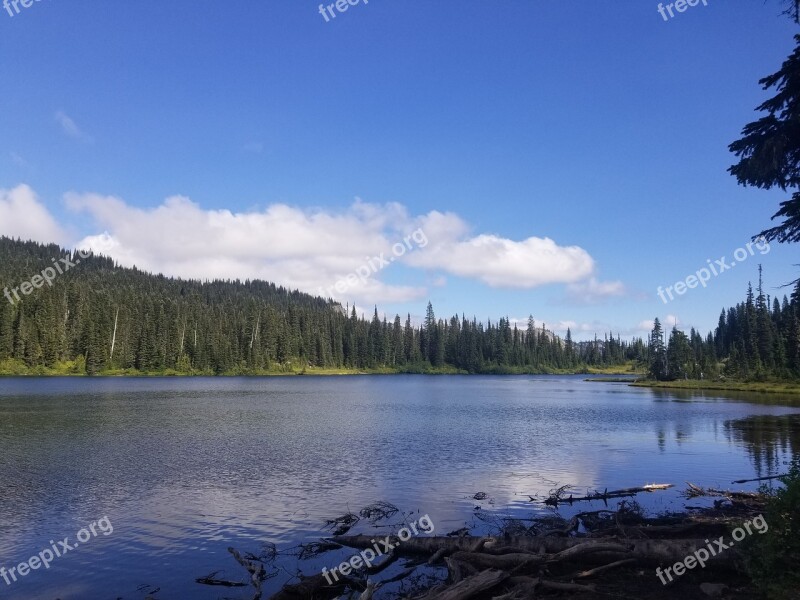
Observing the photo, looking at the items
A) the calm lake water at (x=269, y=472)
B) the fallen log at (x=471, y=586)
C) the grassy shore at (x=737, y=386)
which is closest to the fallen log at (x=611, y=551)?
the fallen log at (x=471, y=586)

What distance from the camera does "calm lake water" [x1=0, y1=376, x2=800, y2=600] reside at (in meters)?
18.8

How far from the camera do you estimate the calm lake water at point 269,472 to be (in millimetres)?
18750

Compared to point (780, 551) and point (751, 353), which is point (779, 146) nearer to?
point (780, 551)

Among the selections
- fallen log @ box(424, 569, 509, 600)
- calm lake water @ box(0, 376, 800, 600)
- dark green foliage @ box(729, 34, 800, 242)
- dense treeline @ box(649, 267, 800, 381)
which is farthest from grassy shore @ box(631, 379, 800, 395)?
fallen log @ box(424, 569, 509, 600)

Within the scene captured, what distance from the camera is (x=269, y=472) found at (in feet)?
107

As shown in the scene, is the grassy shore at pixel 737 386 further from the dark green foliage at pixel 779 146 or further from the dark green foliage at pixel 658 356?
the dark green foliage at pixel 779 146

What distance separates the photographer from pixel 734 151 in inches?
656

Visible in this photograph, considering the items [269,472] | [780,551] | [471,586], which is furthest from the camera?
[269,472]

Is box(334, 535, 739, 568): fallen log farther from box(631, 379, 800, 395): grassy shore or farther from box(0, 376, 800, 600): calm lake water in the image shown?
box(631, 379, 800, 395): grassy shore

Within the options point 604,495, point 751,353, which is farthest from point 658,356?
point 604,495

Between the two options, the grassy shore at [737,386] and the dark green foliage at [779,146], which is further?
the grassy shore at [737,386]

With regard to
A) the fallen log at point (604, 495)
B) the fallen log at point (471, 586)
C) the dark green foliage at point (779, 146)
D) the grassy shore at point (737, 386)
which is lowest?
the fallen log at point (604, 495)

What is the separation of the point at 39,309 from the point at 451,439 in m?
166

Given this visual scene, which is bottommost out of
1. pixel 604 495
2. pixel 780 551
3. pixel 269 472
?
pixel 269 472
